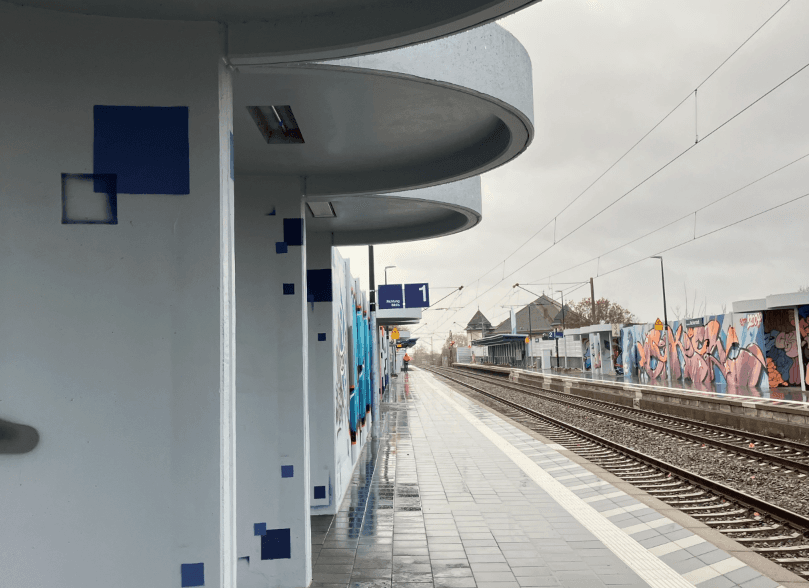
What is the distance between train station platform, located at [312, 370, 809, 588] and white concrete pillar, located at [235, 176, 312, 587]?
521 millimetres

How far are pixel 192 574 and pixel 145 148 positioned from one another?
6.91 ft

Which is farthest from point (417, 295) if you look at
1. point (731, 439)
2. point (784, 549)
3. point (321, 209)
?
point (784, 549)

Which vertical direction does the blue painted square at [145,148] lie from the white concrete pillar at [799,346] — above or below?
above

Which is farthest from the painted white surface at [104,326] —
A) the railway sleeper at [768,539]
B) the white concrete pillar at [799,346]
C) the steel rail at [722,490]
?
the white concrete pillar at [799,346]

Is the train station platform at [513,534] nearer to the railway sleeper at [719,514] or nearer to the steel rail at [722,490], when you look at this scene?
the railway sleeper at [719,514]

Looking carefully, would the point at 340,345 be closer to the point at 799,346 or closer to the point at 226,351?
the point at 226,351

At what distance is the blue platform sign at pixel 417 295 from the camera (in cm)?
2612

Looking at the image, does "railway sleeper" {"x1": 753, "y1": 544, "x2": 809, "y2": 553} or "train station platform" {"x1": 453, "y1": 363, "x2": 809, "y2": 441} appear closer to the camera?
"railway sleeper" {"x1": 753, "y1": 544, "x2": 809, "y2": 553}

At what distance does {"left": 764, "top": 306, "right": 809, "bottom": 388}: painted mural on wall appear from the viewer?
25.1 meters

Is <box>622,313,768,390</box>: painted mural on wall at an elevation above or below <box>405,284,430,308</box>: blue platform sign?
below

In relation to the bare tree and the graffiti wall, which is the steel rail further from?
the bare tree

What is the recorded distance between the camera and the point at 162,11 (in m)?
3.36

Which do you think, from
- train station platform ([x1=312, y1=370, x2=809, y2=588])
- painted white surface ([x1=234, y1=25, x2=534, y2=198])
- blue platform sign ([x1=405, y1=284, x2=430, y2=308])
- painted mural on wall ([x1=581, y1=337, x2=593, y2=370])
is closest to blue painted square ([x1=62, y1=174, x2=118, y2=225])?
painted white surface ([x1=234, y1=25, x2=534, y2=198])

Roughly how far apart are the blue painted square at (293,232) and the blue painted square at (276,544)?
8.46 feet
